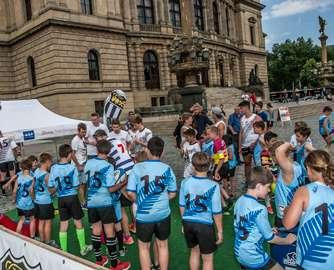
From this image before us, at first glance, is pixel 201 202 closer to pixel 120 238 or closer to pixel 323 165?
pixel 323 165

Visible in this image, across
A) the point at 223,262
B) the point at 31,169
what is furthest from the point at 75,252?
the point at 223,262

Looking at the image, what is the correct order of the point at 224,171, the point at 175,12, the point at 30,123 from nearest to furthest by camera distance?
the point at 224,171 → the point at 30,123 → the point at 175,12

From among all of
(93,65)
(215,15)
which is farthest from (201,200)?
(215,15)

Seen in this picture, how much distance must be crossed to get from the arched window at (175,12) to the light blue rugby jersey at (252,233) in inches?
1567

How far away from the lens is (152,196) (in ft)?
16.0

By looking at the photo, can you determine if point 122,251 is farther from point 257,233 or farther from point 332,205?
point 332,205

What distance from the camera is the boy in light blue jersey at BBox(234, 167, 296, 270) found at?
3.70 meters

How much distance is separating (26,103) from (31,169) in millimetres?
7724

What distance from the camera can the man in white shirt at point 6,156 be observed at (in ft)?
38.6

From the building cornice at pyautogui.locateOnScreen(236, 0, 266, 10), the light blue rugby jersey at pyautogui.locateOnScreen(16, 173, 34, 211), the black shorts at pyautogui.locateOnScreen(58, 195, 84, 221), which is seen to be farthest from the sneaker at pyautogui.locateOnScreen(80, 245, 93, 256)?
the building cornice at pyautogui.locateOnScreen(236, 0, 266, 10)

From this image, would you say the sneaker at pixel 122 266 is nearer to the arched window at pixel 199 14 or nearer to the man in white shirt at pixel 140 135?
the man in white shirt at pixel 140 135

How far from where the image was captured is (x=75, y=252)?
6.68 meters

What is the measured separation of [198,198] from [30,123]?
10.2 meters

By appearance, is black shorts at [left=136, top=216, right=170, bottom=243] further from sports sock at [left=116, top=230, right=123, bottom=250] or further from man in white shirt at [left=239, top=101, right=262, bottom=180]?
man in white shirt at [left=239, top=101, right=262, bottom=180]
